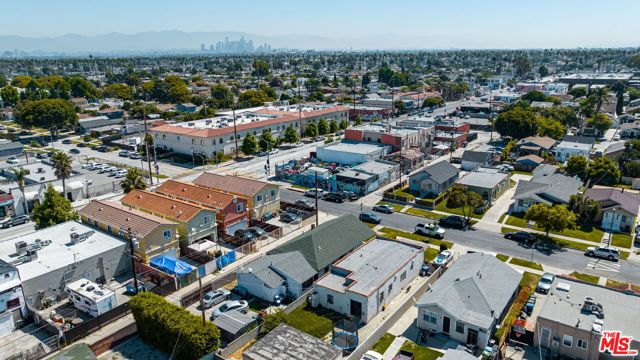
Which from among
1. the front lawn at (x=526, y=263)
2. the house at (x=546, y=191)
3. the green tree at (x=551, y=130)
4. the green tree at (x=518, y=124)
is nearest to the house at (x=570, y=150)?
the green tree at (x=518, y=124)

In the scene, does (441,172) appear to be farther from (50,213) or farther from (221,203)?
(50,213)

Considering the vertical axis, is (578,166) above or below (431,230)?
above

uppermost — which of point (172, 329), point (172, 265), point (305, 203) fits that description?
point (172, 329)

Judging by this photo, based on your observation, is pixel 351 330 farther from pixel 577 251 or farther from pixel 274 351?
pixel 577 251

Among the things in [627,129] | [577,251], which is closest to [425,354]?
[577,251]

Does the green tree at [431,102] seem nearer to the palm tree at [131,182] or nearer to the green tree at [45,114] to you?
the green tree at [45,114]

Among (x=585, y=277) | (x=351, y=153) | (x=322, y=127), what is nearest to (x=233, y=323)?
(x=585, y=277)

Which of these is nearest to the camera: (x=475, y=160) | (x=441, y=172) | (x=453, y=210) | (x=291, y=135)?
(x=453, y=210)

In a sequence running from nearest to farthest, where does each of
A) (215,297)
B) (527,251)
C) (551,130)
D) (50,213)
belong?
(215,297), (527,251), (50,213), (551,130)

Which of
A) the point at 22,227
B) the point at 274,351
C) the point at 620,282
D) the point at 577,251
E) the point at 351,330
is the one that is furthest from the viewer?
the point at 22,227
